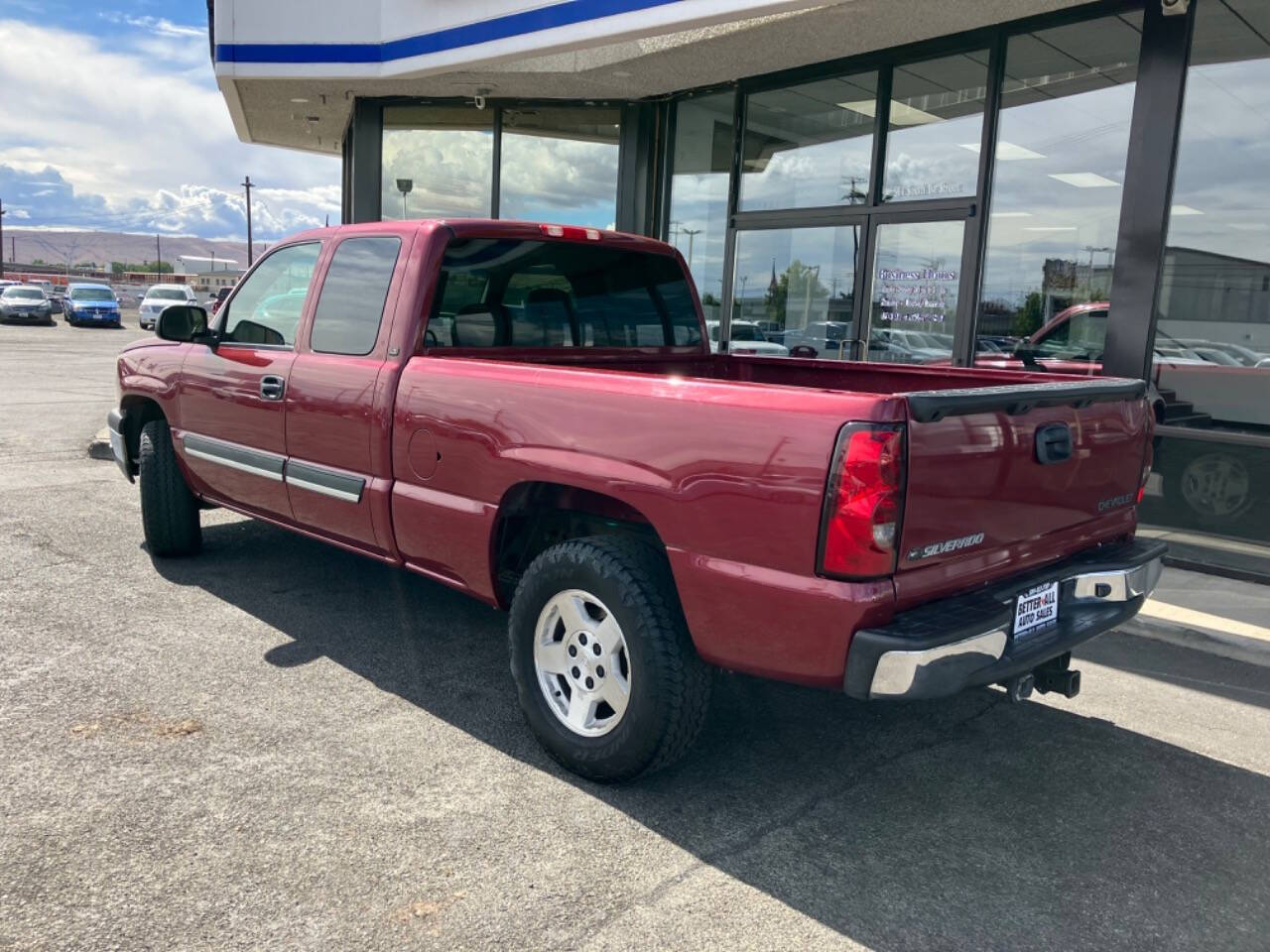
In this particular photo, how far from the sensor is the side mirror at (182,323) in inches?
198

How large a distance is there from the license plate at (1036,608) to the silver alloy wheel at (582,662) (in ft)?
4.00

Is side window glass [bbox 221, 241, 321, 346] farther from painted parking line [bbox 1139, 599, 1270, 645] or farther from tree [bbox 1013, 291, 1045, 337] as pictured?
tree [bbox 1013, 291, 1045, 337]

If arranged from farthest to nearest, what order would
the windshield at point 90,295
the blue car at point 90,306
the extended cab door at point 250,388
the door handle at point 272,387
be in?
the windshield at point 90,295, the blue car at point 90,306, the extended cab door at point 250,388, the door handle at point 272,387

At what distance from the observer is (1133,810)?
333 centimetres

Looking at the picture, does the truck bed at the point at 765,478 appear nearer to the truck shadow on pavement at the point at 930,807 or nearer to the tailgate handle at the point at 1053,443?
the tailgate handle at the point at 1053,443

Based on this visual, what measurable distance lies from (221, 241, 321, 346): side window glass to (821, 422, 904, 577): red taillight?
9.85ft

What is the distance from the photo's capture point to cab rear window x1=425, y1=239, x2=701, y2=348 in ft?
13.7

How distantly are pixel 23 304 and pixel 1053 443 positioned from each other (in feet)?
124

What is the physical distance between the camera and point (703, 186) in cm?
1033

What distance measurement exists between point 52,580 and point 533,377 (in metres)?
3.39

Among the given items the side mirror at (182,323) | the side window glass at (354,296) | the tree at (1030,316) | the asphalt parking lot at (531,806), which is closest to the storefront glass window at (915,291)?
the tree at (1030,316)

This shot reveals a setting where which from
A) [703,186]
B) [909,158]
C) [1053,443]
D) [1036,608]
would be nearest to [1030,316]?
[909,158]

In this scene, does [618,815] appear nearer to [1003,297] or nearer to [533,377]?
[533,377]

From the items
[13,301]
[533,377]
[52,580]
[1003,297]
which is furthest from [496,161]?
[13,301]
